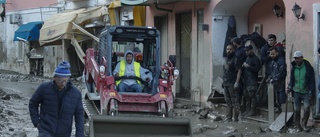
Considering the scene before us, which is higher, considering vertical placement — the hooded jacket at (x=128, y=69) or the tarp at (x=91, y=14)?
the tarp at (x=91, y=14)

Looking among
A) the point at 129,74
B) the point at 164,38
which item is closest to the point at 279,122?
the point at 129,74

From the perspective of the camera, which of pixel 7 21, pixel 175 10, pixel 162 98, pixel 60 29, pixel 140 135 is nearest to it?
pixel 140 135

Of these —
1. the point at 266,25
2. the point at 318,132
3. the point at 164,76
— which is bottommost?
the point at 318,132

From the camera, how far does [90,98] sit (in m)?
15.4

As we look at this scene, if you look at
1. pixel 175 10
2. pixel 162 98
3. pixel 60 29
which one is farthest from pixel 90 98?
pixel 60 29

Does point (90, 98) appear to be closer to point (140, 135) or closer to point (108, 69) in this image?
point (108, 69)

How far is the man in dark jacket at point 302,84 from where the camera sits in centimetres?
1349

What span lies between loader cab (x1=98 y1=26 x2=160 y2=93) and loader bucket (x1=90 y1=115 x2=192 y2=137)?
349 cm

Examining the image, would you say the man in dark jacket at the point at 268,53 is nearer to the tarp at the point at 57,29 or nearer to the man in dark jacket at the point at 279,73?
the man in dark jacket at the point at 279,73

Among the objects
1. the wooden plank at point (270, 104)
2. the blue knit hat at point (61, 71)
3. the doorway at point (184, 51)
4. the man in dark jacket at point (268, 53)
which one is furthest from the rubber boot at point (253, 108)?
the blue knit hat at point (61, 71)

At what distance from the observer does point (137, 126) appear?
1016 centimetres

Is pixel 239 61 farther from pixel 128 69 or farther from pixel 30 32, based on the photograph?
pixel 30 32

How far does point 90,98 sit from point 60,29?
13.8m

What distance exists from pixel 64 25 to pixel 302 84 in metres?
16.8
